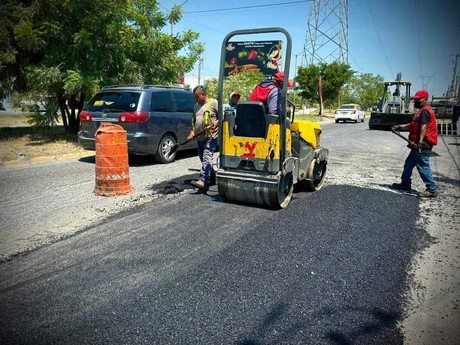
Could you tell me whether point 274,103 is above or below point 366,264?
above

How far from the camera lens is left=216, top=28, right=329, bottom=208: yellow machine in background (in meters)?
4.86

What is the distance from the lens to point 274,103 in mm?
4871

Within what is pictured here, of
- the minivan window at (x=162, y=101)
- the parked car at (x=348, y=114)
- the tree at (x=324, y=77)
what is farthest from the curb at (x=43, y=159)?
the tree at (x=324, y=77)

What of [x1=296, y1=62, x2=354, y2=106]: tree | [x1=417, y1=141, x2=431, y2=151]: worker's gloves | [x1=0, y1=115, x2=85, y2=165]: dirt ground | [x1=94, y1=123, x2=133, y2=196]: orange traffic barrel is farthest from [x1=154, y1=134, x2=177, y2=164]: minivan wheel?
[x1=296, y1=62, x2=354, y2=106]: tree

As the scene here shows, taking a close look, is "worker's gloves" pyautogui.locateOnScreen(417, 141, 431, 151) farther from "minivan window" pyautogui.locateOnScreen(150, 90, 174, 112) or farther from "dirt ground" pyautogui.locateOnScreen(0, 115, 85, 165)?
"dirt ground" pyautogui.locateOnScreen(0, 115, 85, 165)

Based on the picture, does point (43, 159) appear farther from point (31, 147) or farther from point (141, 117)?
point (141, 117)

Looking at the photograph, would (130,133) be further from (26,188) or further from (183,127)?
(26,188)

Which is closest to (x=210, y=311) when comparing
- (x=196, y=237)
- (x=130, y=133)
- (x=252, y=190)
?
(x=196, y=237)

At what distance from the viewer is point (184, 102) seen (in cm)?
957

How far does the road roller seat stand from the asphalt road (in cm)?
119

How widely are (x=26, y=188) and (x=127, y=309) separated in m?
4.76

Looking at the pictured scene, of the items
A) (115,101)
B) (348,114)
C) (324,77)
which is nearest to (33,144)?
(115,101)

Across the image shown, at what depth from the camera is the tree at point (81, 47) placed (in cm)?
1088

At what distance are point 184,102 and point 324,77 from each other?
3123cm
